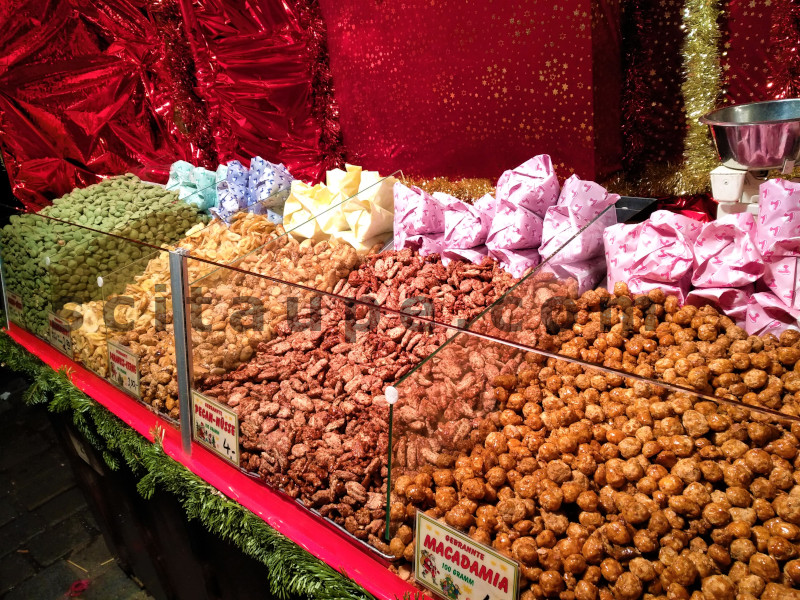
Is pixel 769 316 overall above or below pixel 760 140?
below

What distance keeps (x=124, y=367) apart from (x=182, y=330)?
0.39 meters

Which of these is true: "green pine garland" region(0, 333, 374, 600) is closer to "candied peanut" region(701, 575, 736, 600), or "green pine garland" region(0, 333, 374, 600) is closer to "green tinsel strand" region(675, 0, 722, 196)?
"candied peanut" region(701, 575, 736, 600)

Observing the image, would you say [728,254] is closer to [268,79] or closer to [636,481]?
[636,481]

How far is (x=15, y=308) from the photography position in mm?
2406

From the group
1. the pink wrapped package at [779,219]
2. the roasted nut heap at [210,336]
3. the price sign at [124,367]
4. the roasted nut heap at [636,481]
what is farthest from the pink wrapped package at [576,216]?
the price sign at [124,367]

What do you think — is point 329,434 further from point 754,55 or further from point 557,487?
point 754,55

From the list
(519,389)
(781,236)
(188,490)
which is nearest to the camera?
(519,389)

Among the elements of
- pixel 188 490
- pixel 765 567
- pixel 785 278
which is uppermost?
pixel 785 278

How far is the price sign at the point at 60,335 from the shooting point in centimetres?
206

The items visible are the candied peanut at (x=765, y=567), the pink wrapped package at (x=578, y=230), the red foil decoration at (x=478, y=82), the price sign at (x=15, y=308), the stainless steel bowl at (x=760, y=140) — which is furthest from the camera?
the price sign at (x=15, y=308)

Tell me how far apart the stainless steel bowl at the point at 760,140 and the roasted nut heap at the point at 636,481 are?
45cm

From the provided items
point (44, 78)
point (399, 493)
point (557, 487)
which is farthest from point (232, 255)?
point (44, 78)

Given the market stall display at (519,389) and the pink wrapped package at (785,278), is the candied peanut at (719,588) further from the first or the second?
the pink wrapped package at (785,278)

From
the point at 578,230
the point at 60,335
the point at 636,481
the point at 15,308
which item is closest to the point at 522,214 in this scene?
the point at 578,230
